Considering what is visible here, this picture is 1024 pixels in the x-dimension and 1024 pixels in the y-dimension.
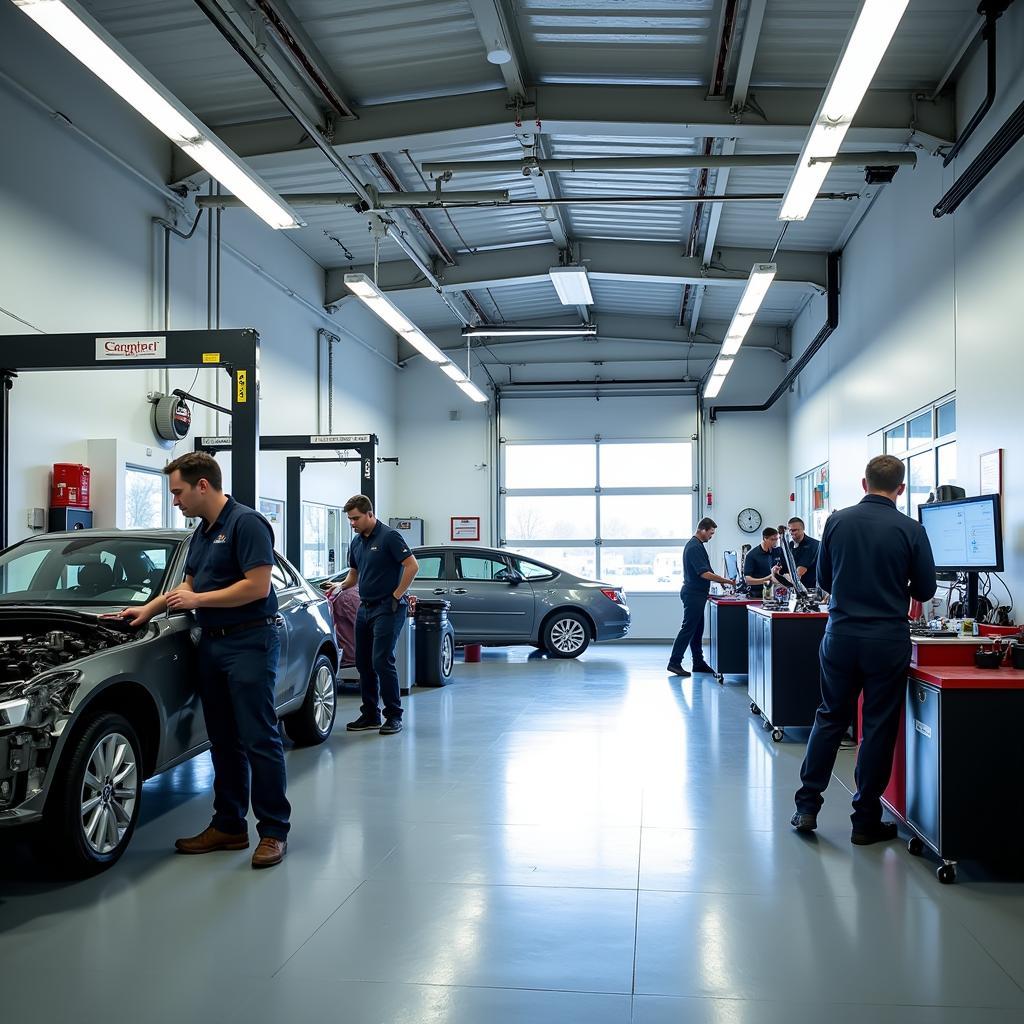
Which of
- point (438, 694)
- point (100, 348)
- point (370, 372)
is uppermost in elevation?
point (370, 372)

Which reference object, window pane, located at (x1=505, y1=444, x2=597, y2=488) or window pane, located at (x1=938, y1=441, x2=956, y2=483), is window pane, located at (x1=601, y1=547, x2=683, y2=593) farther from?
window pane, located at (x1=938, y1=441, x2=956, y2=483)

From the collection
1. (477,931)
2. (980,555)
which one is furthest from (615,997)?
(980,555)

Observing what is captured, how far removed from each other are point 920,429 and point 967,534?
346cm

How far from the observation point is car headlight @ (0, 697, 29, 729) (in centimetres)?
334

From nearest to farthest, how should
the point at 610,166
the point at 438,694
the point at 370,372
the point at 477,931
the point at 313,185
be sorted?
the point at 477,931 → the point at 610,166 → the point at 438,694 → the point at 313,185 → the point at 370,372

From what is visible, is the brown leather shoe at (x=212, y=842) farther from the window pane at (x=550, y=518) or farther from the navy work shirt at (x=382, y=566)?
the window pane at (x=550, y=518)

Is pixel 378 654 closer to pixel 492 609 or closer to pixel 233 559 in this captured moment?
pixel 233 559

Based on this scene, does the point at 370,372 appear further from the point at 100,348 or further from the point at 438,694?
the point at 100,348

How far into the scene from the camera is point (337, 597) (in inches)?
334

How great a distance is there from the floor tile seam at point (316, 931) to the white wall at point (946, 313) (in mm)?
4449

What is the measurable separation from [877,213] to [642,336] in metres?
6.72

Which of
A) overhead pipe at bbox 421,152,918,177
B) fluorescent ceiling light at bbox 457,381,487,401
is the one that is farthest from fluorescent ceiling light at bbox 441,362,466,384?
overhead pipe at bbox 421,152,918,177

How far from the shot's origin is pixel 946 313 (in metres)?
7.36

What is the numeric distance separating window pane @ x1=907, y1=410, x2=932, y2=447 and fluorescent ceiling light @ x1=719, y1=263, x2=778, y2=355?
183cm
